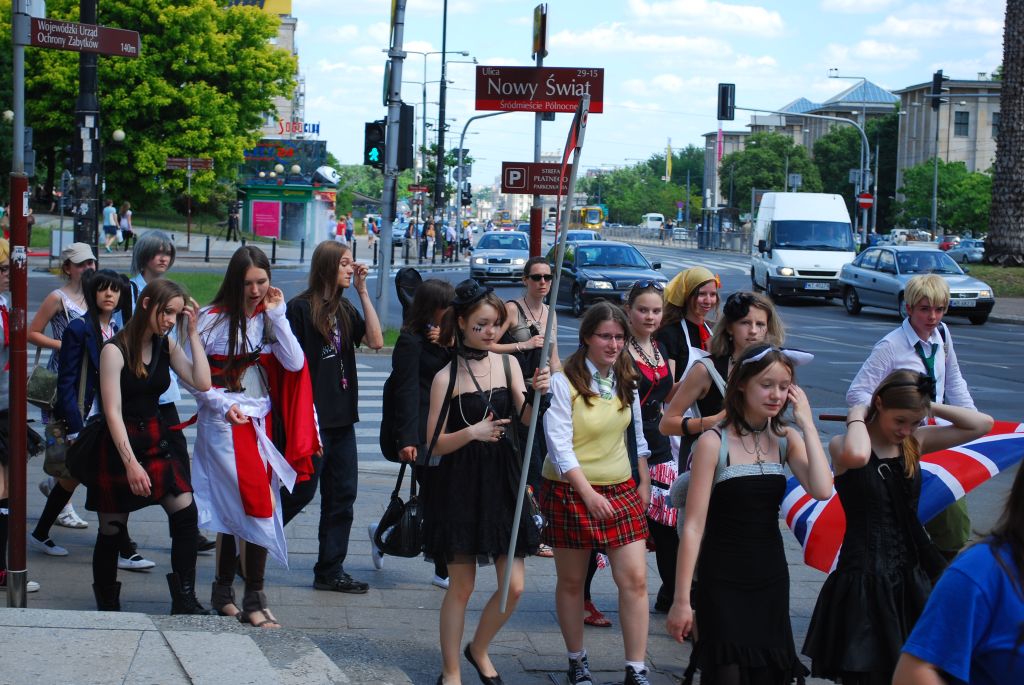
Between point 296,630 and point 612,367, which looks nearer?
point 612,367

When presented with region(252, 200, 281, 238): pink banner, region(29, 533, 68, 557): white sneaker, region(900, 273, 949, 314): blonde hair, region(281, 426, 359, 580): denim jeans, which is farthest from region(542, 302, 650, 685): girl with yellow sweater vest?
region(252, 200, 281, 238): pink banner

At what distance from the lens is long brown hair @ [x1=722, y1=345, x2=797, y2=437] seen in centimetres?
440

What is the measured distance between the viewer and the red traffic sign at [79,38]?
18.8ft

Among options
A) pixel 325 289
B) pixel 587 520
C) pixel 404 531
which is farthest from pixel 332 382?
pixel 587 520

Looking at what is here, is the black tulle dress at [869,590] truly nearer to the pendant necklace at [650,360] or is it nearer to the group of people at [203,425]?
the pendant necklace at [650,360]

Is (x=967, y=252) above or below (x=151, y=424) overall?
above

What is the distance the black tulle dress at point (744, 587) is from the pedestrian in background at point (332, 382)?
7.77 feet

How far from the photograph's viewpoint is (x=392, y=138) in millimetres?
17922

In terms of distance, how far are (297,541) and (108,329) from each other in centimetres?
202

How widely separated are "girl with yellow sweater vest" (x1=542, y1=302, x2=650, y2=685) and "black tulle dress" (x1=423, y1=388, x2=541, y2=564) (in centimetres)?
16

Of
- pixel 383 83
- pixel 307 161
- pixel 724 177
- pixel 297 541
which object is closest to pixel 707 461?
pixel 297 541

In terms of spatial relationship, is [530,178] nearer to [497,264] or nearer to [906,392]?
[906,392]

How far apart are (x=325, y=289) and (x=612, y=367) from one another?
170cm

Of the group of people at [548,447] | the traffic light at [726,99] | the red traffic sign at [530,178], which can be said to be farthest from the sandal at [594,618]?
the traffic light at [726,99]
